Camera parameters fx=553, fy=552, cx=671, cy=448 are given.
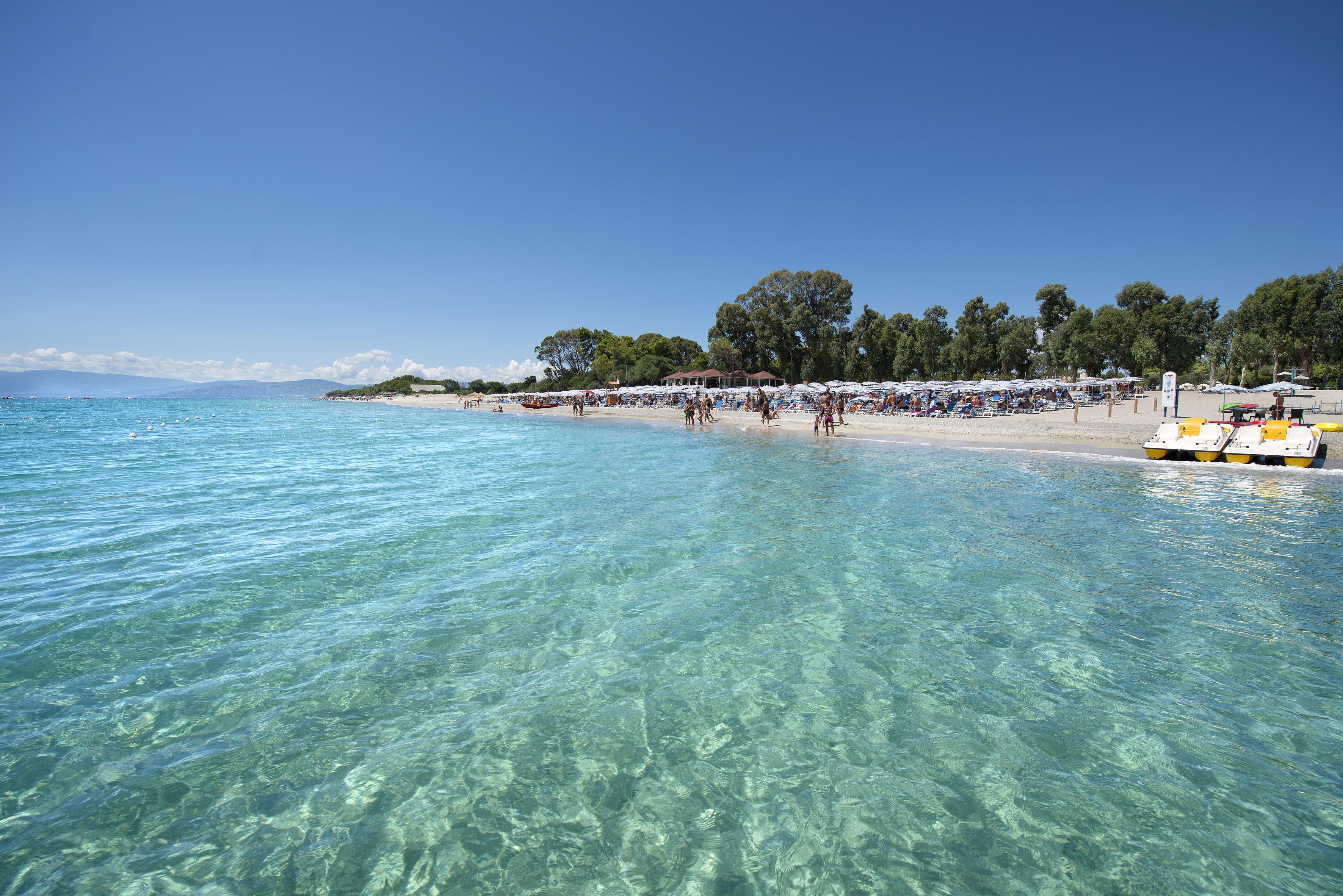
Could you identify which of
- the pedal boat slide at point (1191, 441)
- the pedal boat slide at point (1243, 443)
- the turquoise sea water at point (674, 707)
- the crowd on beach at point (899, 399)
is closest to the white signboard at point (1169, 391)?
the crowd on beach at point (899, 399)

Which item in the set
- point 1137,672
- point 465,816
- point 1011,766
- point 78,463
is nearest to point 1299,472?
point 1137,672

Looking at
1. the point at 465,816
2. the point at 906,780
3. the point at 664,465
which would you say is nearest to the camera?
the point at 465,816

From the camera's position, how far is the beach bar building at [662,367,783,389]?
218 feet

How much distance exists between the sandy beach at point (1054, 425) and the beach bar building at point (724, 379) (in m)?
21.0

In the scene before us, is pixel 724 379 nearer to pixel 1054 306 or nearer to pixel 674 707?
pixel 1054 306

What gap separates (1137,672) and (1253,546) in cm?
591

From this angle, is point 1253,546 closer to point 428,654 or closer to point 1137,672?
point 1137,672

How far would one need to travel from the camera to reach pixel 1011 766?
3.46m

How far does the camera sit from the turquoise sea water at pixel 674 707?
2.79 meters

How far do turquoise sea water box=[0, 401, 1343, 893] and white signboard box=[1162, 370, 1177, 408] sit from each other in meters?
17.8

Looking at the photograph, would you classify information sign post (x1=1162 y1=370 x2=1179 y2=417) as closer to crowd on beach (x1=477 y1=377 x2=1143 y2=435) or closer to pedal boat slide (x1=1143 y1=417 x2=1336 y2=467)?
crowd on beach (x1=477 y1=377 x2=1143 y2=435)

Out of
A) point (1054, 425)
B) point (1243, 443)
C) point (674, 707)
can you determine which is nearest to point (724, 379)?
point (1054, 425)

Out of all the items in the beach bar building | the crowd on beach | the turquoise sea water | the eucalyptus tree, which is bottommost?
the turquoise sea water

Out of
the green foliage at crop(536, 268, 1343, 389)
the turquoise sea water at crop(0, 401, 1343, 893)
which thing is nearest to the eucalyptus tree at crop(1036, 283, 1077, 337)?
the green foliage at crop(536, 268, 1343, 389)
